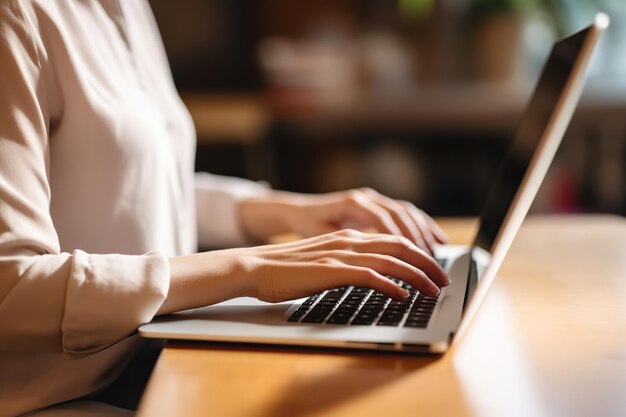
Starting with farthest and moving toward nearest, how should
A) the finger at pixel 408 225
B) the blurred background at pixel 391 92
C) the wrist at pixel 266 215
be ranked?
the blurred background at pixel 391 92
the wrist at pixel 266 215
the finger at pixel 408 225

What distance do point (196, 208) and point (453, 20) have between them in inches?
67.2

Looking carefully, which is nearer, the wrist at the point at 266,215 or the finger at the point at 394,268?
the finger at the point at 394,268

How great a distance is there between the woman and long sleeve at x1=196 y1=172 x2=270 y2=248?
0.69ft

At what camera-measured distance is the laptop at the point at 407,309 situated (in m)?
0.54

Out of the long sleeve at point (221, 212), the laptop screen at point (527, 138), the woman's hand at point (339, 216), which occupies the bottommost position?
the long sleeve at point (221, 212)

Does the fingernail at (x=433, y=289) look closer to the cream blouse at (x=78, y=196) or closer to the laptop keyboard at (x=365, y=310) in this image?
the laptop keyboard at (x=365, y=310)

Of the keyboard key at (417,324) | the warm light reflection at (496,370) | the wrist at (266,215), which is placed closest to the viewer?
the warm light reflection at (496,370)

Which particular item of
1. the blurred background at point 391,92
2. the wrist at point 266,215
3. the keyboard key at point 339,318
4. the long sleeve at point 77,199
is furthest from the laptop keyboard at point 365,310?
the blurred background at point 391,92

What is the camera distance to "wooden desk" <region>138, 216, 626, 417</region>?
0.47 meters

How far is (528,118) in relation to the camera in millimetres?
811

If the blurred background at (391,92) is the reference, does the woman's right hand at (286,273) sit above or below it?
above

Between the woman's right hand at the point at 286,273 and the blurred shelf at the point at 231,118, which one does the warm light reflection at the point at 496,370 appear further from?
the blurred shelf at the point at 231,118

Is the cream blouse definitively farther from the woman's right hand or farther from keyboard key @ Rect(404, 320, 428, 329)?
keyboard key @ Rect(404, 320, 428, 329)

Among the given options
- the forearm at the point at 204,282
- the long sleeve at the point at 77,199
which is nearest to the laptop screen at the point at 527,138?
the forearm at the point at 204,282
